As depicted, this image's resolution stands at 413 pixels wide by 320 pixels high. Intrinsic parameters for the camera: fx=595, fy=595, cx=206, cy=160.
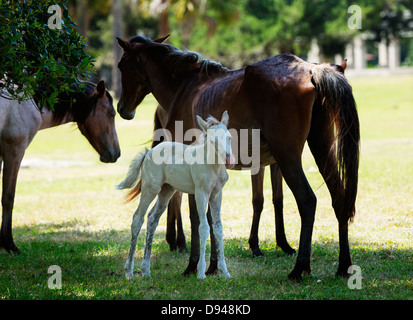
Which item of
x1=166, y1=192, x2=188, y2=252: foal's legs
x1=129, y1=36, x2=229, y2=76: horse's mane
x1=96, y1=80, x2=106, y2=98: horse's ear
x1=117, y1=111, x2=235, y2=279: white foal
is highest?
x1=129, y1=36, x2=229, y2=76: horse's mane

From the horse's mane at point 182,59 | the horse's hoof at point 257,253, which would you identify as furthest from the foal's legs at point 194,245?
the horse's mane at point 182,59

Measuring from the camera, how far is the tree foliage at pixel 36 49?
5.22m

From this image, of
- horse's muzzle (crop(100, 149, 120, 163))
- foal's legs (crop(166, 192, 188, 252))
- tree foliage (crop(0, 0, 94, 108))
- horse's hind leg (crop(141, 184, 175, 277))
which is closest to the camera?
tree foliage (crop(0, 0, 94, 108))

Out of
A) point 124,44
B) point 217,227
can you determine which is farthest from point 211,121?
point 124,44

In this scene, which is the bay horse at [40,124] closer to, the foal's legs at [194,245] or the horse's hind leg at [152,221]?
the horse's hind leg at [152,221]

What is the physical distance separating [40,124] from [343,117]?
4.17m

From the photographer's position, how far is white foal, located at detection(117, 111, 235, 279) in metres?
5.26

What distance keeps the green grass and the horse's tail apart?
1.93ft

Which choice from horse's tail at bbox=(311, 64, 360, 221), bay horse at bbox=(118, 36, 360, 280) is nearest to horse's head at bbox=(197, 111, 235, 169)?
bay horse at bbox=(118, 36, 360, 280)

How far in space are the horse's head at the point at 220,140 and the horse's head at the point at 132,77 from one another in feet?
6.69

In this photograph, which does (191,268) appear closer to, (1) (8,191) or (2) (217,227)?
(2) (217,227)

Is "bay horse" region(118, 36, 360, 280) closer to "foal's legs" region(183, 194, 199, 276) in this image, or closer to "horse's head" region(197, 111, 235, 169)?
"foal's legs" region(183, 194, 199, 276)

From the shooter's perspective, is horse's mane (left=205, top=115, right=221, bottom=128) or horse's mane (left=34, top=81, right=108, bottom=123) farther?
horse's mane (left=34, top=81, right=108, bottom=123)

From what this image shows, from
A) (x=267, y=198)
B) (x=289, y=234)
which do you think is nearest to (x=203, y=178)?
(x=289, y=234)
